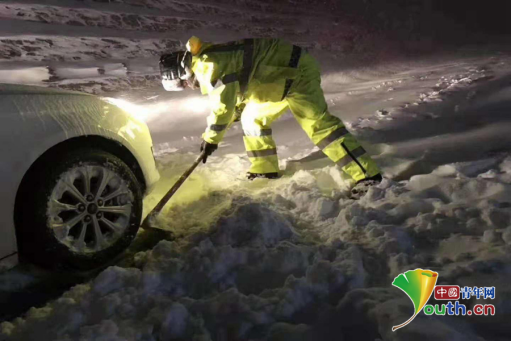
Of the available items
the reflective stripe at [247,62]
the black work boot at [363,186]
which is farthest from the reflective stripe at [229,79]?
the black work boot at [363,186]

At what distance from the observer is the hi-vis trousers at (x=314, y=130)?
377 cm

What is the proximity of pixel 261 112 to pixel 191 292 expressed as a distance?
8.02 feet

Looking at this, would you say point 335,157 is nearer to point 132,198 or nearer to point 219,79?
point 219,79

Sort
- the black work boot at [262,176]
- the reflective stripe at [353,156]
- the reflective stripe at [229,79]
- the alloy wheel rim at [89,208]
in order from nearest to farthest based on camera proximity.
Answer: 1. the alloy wheel rim at [89,208]
2. the reflective stripe at [229,79]
3. the reflective stripe at [353,156]
4. the black work boot at [262,176]

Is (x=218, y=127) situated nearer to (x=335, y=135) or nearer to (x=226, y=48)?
(x=226, y=48)

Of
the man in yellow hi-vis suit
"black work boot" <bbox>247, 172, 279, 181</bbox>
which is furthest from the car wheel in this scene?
"black work boot" <bbox>247, 172, 279, 181</bbox>

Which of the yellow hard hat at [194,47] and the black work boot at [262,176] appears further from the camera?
the black work boot at [262,176]

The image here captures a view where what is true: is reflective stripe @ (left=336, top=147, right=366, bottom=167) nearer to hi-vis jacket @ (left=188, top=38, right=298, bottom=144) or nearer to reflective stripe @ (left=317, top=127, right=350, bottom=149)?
reflective stripe @ (left=317, top=127, right=350, bottom=149)

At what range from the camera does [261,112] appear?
4340 millimetres

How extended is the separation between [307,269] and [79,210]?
1.51 meters

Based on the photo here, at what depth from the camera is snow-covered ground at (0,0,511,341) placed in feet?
6.52

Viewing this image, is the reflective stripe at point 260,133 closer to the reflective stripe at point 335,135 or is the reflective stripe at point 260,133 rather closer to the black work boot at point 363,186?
the reflective stripe at point 335,135

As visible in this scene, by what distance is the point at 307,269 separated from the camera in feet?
7.77

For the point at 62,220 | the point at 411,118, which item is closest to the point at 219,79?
the point at 62,220
